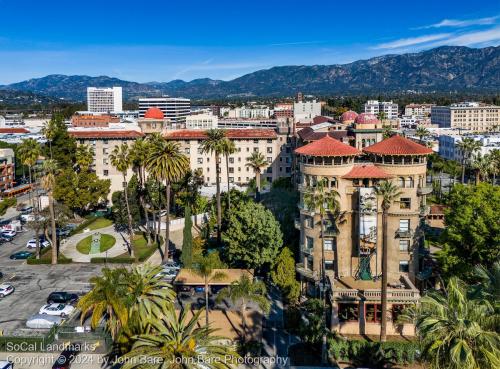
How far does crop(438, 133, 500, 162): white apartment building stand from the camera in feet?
497

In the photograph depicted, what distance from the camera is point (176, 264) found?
75.5 m

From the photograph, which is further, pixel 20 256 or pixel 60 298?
pixel 20 256

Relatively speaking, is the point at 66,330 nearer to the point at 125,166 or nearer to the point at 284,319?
the point at 284,319

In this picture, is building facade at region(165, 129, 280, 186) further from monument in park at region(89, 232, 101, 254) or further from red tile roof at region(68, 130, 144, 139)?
monument in park at region(89, 232, 101, 254)

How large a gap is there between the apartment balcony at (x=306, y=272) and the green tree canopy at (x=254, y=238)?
13.3ft

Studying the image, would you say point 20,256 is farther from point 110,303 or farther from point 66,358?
point 110,303

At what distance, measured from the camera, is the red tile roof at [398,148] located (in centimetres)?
5844

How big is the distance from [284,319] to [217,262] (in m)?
15.1

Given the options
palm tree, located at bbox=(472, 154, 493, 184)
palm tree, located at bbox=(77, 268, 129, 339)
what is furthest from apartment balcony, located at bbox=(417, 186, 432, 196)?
palm tree, located at bbox=(472, 154, 493, 184)

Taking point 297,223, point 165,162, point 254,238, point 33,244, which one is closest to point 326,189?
point 297,223

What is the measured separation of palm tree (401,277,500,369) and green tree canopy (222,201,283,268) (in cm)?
3269

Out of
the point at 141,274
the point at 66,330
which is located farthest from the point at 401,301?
the point at 66,330

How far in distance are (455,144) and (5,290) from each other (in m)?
144

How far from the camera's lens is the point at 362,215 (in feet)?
189
